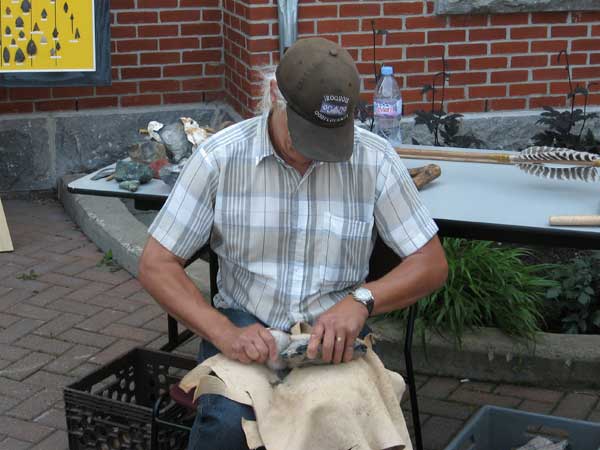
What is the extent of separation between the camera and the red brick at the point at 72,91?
19.8 ft

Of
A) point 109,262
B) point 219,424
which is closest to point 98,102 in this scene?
point 109,262

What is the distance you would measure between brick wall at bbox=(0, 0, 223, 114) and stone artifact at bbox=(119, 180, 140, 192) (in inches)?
108

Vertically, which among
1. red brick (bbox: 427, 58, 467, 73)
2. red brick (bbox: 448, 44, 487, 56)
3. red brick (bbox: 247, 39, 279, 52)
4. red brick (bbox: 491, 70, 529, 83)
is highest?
red brick (bbox: 247, 39, 279, 52)

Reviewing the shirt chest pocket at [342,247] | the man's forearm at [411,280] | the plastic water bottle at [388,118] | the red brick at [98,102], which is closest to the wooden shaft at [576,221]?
the man's forearm at [411,280]

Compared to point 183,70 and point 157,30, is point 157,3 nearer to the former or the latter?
point 157,30

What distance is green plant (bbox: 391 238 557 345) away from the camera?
410 cm

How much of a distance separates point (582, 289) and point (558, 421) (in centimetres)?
113

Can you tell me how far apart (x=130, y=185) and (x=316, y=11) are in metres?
2.40

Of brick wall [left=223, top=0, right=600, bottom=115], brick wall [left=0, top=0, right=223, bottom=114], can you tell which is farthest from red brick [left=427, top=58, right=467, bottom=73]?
brick wall [left=0, top=0, right=223, bottom=114]

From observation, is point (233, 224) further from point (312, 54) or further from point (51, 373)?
point (51, 373)

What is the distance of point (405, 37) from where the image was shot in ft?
18.6

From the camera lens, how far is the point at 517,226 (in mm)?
3061

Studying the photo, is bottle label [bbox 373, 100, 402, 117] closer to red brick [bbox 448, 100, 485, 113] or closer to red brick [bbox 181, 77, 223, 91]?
red brick [bbox 448, 100, 485, 113]

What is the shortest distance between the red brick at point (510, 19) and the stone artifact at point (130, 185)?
292 centimetres
